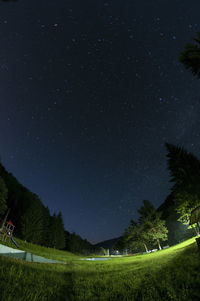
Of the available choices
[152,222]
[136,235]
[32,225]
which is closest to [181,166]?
[152,222]

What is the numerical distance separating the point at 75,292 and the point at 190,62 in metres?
11.7

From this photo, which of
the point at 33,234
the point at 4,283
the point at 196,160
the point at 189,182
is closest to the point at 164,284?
the point at 4,283

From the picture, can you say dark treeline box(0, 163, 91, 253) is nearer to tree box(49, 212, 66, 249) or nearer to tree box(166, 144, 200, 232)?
tree box(49, 212, 66, 249)

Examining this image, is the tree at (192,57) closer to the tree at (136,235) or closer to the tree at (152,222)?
the tree at (152,222)

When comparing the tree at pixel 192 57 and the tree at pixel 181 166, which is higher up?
the tree at pixel 181 166

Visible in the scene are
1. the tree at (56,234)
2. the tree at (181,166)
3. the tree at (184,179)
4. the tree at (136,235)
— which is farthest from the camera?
the tree at (56,234)

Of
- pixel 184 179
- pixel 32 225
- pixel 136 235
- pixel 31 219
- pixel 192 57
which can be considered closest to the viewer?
pixel 192 57

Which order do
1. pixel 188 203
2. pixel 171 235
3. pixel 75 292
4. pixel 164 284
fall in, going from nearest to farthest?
pixel 164 284 → pixel 75 292 → pixel 188 203 → pixel 171 235

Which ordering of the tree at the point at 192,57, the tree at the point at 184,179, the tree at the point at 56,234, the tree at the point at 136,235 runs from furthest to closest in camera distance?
the tree at the point at 56,234, the tree at the point at 136,235, the tree at the point at 184,179, the tree at the point at 192,57

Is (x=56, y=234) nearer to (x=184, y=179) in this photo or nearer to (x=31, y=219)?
(x=31, y=219)

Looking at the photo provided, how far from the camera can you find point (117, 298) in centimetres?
326

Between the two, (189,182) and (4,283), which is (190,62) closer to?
(4,283)

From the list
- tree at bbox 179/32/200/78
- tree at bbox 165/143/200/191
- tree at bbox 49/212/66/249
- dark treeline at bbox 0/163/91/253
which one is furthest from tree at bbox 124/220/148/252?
tree at bbox 179/32/200/78

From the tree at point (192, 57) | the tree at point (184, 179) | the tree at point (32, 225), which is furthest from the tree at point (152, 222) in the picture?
the tree at point (192, 57)
